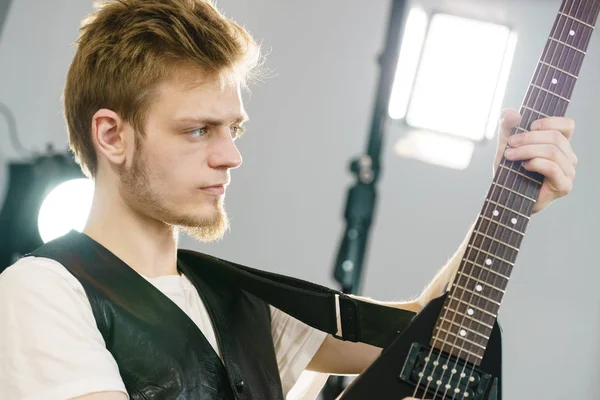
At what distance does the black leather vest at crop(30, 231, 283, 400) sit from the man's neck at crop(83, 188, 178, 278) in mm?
50

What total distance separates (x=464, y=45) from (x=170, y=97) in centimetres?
168

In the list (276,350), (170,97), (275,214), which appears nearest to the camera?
(170,97)

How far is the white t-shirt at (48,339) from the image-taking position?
1194 millimetres

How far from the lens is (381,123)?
2.53m

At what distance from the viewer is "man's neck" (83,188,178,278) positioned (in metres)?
1.48

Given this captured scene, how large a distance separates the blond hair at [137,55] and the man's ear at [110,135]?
0.06 ft

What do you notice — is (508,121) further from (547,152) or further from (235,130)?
(235,130)

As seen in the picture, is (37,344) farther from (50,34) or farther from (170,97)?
(50,34)

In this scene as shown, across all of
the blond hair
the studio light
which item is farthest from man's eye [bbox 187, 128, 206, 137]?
the studio light

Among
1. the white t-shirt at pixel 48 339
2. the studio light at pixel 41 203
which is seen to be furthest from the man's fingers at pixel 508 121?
the studio light at pixel 41 203

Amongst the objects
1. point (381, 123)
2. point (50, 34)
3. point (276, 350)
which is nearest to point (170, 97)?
point (276, 350)

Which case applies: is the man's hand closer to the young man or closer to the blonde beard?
the young man

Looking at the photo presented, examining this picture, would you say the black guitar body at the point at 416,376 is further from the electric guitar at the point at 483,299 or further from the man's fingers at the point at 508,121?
the man's fingers at the point at 508,121

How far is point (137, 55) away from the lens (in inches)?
59.4
